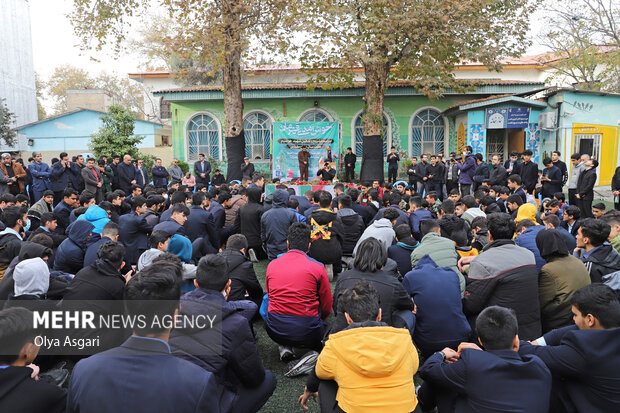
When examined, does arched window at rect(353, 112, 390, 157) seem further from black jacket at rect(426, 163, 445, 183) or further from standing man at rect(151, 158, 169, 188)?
standing man at rect(151, 158, 169, 188)

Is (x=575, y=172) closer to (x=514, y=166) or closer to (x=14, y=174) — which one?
(x=514, y=166)

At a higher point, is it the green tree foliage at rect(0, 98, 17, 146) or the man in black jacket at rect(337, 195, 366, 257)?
the green tree foliage at rect(0, 98, 17, 146)

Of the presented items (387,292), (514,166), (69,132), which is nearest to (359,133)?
(514,166)

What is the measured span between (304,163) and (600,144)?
33.6 ft

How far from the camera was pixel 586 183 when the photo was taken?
9.22 metres

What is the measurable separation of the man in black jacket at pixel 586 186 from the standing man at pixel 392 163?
265 inches

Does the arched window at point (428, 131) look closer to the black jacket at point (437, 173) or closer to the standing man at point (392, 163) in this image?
the standing man at point (392, 163)

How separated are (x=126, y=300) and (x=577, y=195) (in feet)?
32.2

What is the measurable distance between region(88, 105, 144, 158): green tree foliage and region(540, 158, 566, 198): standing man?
14.4m

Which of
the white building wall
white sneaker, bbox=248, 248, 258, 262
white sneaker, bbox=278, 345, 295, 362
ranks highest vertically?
the white building wall

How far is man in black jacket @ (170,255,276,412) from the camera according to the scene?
259 centimetres

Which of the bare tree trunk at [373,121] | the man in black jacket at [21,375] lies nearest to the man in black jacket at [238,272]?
the man in black jacket at [21,375]

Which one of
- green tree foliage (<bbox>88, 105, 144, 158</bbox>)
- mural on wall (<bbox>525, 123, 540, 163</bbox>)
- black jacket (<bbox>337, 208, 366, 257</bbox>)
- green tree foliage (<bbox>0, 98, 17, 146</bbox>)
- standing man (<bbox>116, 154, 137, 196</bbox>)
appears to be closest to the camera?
black jacket (<bbox>337, 208, 366, 257</bbox>)

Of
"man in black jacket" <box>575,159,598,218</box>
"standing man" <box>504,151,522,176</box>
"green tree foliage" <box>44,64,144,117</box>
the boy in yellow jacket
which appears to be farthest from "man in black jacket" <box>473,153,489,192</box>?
"green tree foliage" <box>44,64,144,117</box>
